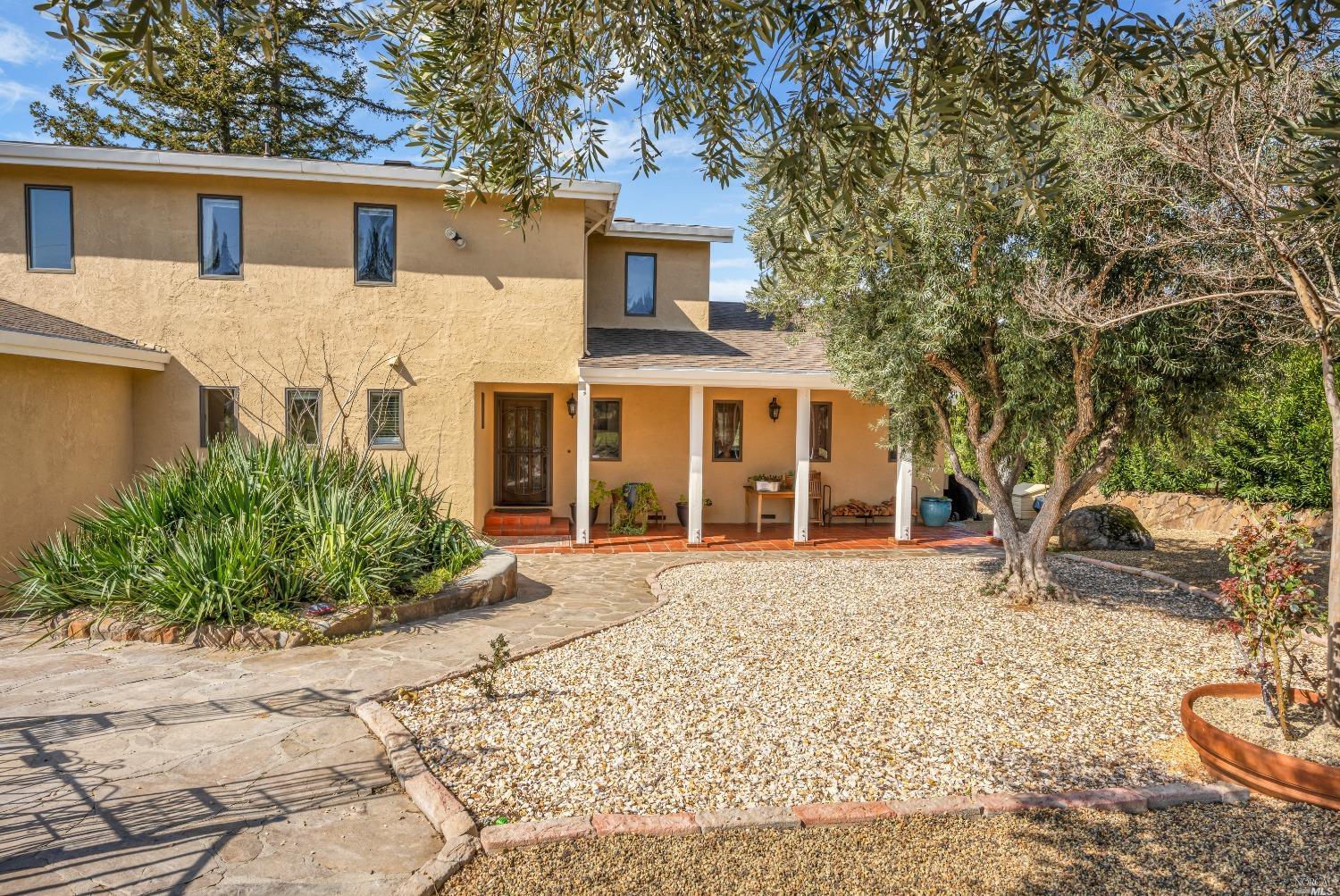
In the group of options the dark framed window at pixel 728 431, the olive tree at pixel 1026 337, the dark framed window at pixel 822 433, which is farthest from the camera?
the dark framed window at pixel 822 433

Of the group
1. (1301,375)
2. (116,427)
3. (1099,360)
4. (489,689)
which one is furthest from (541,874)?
(1301,375)

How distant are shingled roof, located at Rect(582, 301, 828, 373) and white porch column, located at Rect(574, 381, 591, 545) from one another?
20.2 inches

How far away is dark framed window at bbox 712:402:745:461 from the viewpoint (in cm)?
1481

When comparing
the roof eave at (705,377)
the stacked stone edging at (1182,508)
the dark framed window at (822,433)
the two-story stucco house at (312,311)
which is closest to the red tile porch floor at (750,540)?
the two-story stucco house at (312,311)

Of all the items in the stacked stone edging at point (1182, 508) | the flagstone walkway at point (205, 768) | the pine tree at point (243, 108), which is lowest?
the flagstone walkway at point (205, 768)

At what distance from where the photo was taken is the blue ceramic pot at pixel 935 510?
49.2ft

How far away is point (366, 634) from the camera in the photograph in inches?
270

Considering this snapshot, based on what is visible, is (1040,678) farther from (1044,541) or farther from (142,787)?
(142,787)

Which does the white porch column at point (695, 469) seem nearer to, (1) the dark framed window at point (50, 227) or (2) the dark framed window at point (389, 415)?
(2) the dark framed window at point (389, 415)

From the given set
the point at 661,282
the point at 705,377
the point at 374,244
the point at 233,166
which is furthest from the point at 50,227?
the point at 705,377

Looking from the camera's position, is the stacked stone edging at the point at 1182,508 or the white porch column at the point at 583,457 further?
the stacked stone edging at the point at 1182,508

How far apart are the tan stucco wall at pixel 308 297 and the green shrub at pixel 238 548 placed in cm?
314

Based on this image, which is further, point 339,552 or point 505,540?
point 505,540

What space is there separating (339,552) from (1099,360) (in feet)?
25.4
